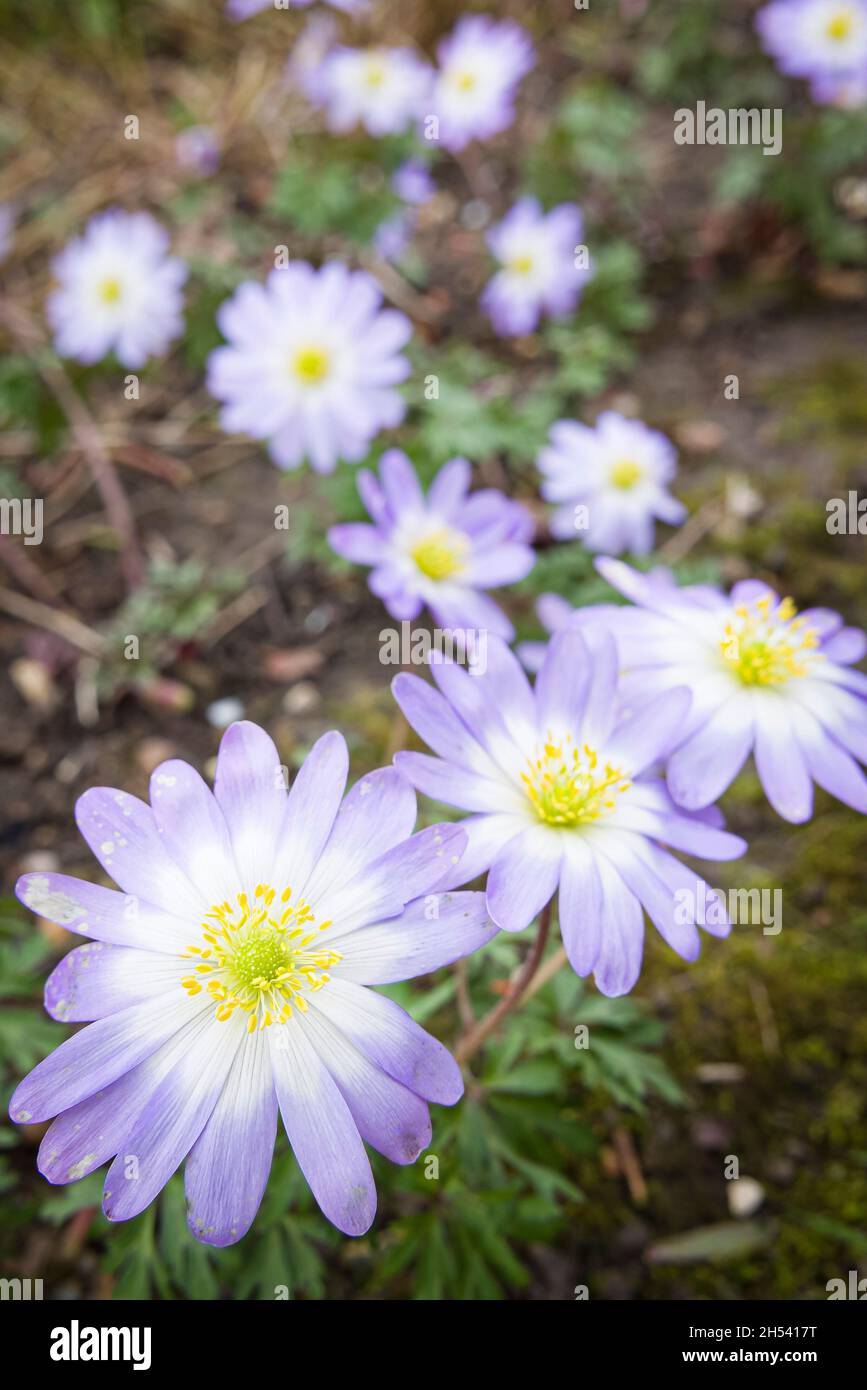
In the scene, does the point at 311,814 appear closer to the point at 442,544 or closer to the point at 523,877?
the point at 523,877

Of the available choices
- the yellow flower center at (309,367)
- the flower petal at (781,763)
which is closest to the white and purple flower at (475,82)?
the yellow flower center at (309,367)

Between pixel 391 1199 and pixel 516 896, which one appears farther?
pixel 391 1199

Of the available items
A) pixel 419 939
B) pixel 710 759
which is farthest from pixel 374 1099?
pixel 710 759

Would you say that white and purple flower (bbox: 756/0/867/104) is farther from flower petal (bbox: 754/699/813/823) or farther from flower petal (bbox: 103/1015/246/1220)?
flower petal (bbox: 103/1015/246/1220)
